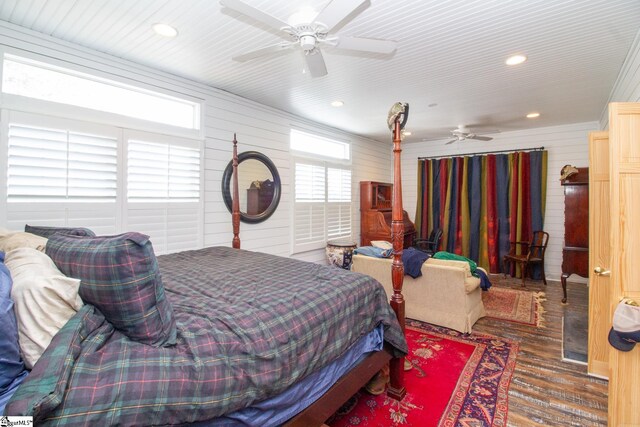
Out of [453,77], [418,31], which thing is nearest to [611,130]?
[418,31]

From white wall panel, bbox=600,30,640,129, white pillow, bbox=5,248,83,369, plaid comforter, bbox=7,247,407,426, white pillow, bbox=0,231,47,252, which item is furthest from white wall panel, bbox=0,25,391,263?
white wall panel, bbox=600,30,640,129

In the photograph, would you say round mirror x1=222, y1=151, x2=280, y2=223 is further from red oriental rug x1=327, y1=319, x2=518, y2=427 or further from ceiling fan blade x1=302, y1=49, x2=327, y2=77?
red oriental rug x1=327, y1=319, x2=518, y2=427

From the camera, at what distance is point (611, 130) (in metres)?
1.73

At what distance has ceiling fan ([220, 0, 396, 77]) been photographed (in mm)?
1713

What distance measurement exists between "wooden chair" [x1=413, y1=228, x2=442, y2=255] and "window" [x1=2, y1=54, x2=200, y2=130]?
4.60 meters

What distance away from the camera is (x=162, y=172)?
10.5 feet

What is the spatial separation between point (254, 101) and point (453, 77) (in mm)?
2505

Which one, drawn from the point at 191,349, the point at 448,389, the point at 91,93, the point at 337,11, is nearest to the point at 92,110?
the point at 91,93

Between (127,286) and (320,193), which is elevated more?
(320,193)

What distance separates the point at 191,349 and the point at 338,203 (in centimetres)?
462

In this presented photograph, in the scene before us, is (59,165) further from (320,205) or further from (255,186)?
(320,205)

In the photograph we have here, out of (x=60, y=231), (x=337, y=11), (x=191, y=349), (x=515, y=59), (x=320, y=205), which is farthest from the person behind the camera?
(x=320, y=205)

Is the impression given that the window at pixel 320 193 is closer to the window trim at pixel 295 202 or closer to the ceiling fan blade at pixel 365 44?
the window trim at pixel 295 202

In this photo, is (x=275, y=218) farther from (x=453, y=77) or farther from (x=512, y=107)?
(x=512, y=107)
